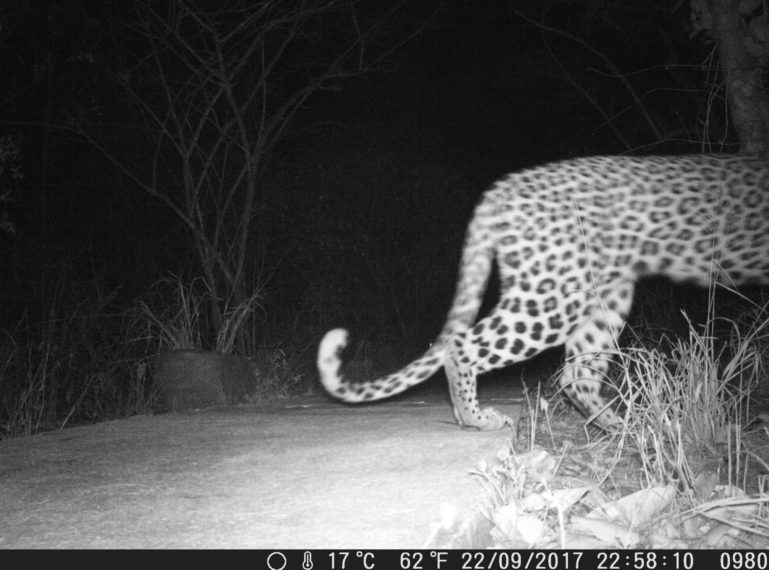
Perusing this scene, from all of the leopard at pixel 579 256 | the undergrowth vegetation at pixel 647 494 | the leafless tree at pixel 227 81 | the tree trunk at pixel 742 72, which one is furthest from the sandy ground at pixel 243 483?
the leafless tree at pixel 227 81

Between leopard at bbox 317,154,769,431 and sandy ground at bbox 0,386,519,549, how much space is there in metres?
0.40

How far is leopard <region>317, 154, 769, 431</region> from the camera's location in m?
4.36

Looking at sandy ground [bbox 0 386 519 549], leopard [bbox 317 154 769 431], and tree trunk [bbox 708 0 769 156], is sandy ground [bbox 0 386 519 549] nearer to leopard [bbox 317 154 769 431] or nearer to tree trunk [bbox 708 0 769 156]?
leopard [bbox 317 154 769 431]

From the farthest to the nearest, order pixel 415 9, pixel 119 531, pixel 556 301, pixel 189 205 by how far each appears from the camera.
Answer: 1. pixel 415 9
2. pixel 189 205
3. pixel 556 301
4. pixel 119 531

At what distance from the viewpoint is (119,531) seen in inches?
107

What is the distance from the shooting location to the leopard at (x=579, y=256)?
171 inches

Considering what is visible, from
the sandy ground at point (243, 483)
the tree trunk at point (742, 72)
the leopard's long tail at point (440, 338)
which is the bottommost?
the sandy ground at point (243, 483)

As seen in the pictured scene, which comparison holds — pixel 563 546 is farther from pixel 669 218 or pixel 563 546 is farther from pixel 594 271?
pixel 669 218

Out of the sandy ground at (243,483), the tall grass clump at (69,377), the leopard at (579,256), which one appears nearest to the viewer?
the sandy ground at (243,483)

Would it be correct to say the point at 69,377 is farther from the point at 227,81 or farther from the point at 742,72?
the point at 742,72

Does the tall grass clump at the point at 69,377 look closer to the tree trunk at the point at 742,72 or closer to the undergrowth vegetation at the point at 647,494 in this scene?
the undergrowth vegetation at the point at 647,494

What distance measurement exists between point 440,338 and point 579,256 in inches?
35.1

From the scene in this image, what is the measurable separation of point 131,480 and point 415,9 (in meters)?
8.24
